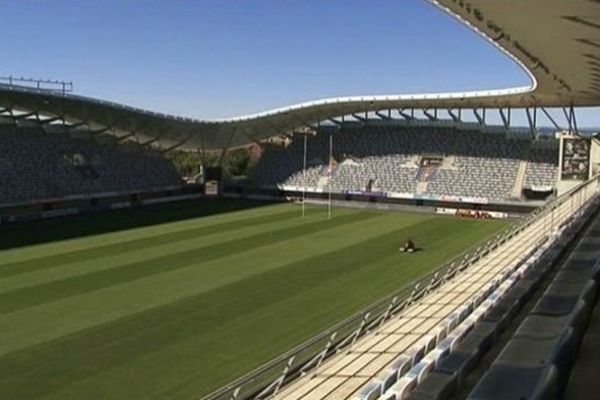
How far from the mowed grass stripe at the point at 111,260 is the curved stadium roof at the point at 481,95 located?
13.3 m

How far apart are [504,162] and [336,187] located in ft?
40.3

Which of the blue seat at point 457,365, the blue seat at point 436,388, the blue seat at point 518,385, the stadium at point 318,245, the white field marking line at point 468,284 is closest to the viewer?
the blue seat at point 518,385

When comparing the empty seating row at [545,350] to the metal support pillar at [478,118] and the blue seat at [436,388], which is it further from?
the metal support pillar at [478,118]

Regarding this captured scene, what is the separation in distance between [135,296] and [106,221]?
17724 mm

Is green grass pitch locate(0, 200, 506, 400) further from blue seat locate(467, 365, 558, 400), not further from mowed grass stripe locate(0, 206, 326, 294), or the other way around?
blue seat locate(467, 365, 558, 400)

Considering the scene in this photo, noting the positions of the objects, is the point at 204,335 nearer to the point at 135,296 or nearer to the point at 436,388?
the point at 135,296

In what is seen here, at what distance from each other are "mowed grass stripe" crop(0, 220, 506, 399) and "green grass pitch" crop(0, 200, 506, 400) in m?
0.04

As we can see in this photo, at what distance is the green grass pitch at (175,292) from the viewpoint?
1362cm

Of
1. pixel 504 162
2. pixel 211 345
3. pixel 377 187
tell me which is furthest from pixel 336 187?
pixel 211 345

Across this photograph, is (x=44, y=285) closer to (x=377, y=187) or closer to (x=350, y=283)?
(x=350, y=283)

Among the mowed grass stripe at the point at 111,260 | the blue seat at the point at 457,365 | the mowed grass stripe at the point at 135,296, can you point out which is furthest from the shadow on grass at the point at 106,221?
the blue seat at the point at 457,365

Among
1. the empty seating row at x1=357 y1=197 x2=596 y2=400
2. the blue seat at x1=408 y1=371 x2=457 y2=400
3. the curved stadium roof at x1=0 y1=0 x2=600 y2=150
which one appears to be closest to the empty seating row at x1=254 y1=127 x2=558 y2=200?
the curved stadium roof at x1=0 y1=0 x2=600 y2=150

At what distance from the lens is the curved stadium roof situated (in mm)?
15203

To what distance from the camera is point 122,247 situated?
91.4 ft
